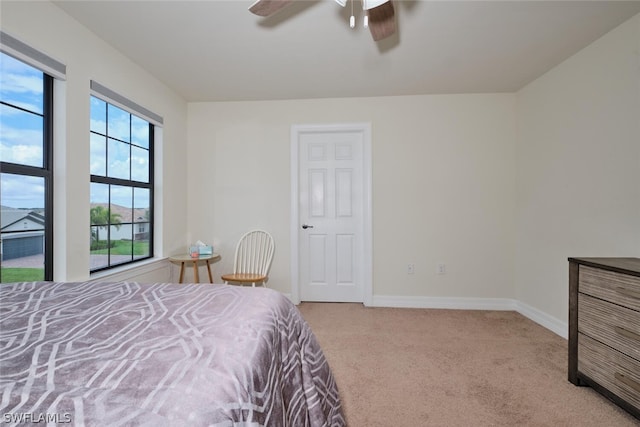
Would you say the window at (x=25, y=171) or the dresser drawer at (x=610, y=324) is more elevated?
the window at (x=25, y=171)

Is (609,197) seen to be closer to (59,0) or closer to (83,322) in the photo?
(83,322)

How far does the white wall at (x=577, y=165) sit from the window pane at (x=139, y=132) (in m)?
3.93

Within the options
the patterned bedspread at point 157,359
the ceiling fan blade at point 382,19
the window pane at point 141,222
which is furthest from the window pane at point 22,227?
the ceiling fan blade at point 382,19

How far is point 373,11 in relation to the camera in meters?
1.55

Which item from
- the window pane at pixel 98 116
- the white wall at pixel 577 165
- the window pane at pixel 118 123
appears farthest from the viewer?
the window pane at pixel 118 123

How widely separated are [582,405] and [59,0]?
398 centimetres

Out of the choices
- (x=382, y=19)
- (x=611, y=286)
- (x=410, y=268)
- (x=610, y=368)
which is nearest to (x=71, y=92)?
(x=382, y=19)

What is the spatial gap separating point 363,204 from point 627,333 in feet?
7.75

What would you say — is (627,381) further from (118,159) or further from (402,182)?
(118,159)

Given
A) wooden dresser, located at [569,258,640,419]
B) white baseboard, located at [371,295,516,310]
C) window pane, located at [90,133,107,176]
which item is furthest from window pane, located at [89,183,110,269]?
wooden dresser, located at [569,258,640,419]

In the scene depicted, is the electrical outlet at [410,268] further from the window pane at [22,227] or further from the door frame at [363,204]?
the window pane at [22,227]

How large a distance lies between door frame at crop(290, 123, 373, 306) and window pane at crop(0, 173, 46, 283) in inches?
86.4

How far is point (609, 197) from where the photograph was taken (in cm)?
221

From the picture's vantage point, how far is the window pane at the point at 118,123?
8.40 feet
